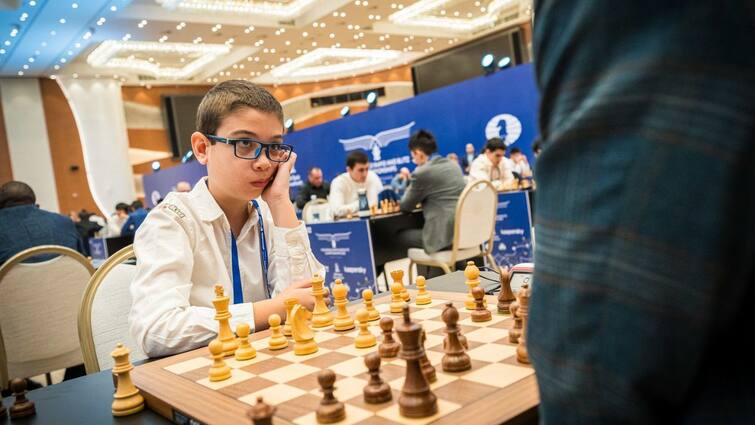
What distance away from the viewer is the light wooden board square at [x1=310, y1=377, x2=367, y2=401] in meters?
0.82

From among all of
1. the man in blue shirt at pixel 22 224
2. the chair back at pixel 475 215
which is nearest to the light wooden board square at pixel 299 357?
the man in blue shirt at pixel 22 224

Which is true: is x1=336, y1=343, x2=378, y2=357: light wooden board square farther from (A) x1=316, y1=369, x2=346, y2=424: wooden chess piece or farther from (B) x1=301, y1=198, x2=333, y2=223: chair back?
(B) x1=301, y1=198, x2=333, y2=223: chair back

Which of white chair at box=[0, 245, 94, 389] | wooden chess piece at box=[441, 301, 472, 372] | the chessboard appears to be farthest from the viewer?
white chair at box=[0, 245, 94, 389]

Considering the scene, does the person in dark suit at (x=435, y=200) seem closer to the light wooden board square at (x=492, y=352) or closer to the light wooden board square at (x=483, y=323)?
the light wooden board square at (x=483, y=323)

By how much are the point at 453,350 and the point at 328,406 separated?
0.79 feet

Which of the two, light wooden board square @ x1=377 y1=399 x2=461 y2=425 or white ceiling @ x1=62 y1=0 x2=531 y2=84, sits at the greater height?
white ceiling @ x1=62 y1=0 x2=531 y2=84

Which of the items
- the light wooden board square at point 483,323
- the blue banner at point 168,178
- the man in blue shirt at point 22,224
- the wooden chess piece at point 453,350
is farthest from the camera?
the blue banner at point 168,178

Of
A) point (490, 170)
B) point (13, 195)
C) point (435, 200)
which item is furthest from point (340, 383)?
point (490, 170)

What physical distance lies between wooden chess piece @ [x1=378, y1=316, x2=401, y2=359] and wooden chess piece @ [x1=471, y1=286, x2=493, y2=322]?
0.23 metres

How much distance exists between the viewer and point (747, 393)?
1.39 feet

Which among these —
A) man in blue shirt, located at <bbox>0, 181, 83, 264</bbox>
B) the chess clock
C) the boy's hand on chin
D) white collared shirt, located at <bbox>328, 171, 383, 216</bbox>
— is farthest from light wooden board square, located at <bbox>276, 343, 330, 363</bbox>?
white collared shirt, located at <bbox>328, 171, 383, 216</bbox>

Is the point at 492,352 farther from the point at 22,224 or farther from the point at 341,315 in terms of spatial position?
the point at 22,224

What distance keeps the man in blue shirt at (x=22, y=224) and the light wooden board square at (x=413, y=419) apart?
3104 mm

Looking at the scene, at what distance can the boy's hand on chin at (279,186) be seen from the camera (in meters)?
1.82
